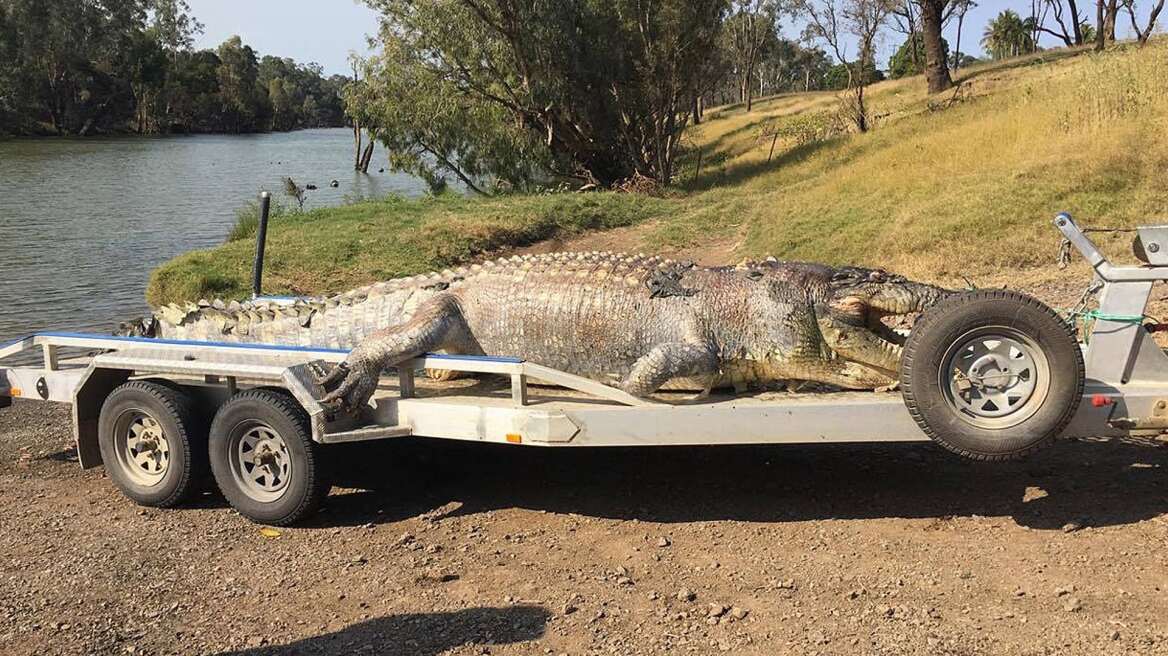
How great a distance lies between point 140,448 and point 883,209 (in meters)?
12.6

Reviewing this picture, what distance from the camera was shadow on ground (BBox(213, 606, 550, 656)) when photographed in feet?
13.4

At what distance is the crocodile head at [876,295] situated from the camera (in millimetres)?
5258

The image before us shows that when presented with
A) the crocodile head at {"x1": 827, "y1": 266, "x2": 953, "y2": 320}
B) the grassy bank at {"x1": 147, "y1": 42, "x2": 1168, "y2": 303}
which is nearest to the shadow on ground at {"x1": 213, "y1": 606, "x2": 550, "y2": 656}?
the crocodile head at {"x1": 827, "y1": 266, "x2": 953, "y2": 320}

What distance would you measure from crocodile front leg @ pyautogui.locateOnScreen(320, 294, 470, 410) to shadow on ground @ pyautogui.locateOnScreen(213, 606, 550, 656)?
1441 mm

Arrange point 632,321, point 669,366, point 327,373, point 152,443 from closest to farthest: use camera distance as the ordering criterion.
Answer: point 669,366 → point 327,373 → point 632,321 → point 152,443

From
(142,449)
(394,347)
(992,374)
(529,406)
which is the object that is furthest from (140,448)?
(992,374)

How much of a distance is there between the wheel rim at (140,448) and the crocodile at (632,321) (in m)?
1.00

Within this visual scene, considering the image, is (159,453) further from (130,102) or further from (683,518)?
(130,102)

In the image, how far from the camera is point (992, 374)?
4.56 metres

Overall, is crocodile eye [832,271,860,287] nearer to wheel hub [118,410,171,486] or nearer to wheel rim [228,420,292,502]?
wheel rim [228,420,292,502]

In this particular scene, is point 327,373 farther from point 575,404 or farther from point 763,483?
point 763,483

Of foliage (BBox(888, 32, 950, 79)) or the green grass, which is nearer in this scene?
the green grass

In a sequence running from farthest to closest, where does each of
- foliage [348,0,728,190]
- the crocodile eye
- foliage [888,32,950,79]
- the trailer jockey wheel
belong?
foliage [888,32,950,79] → foliage [348,0,728,190] → the crocodile eye → the trailer jockey wheel

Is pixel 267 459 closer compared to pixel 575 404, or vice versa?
pixel 575 404
